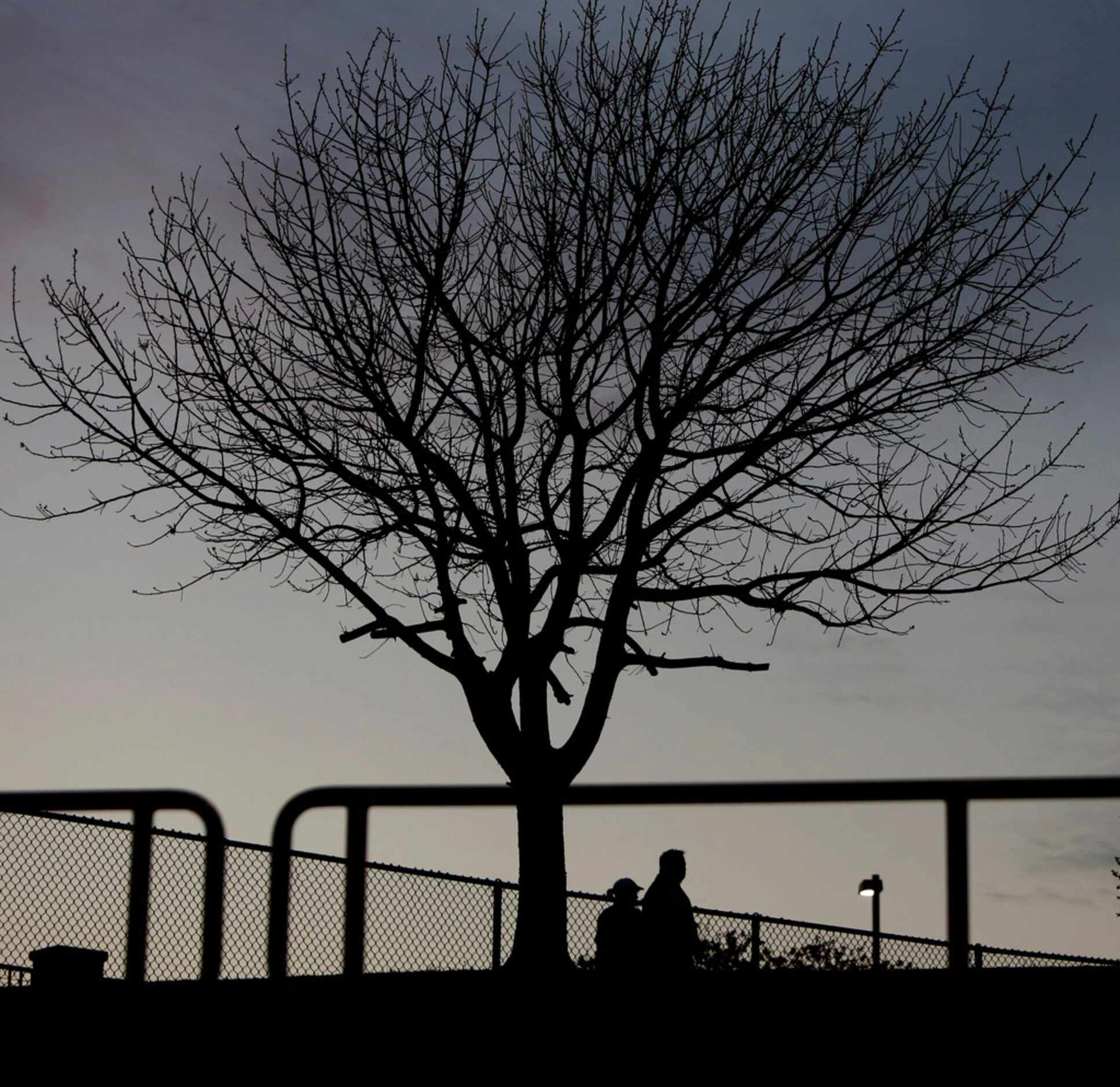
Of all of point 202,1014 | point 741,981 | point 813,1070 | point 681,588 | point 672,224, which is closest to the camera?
point 202,1014

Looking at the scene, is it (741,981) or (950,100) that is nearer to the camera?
(741,981)

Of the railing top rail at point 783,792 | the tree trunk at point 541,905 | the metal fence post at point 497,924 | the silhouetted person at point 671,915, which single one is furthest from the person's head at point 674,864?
the railing top rail at point 783,792

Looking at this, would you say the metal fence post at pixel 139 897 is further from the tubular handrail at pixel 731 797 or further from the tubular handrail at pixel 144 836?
the tubular handrail at pixel 731 797

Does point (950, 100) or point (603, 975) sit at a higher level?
point (950, 100)

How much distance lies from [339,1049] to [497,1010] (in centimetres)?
65

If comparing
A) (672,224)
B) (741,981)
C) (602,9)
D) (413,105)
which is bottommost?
(741,981)

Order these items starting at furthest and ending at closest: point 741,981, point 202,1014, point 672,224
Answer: point 672,224
point 741,981
point 202,1014

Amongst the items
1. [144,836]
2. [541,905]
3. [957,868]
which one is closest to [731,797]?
[957,868]

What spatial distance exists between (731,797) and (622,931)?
6053 mm

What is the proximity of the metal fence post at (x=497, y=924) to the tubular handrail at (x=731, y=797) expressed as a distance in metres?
8.95

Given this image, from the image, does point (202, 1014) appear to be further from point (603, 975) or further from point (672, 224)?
point (672, 224)

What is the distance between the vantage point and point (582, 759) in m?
15.2

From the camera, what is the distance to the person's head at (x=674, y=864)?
35.0 feet

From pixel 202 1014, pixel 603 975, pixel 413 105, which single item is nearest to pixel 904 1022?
pixel 603 975
